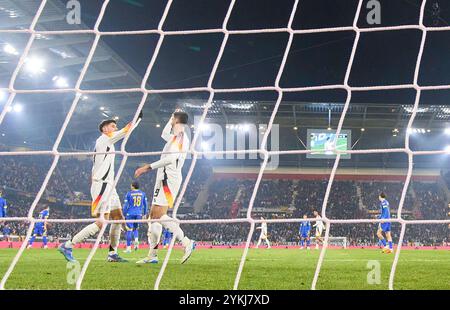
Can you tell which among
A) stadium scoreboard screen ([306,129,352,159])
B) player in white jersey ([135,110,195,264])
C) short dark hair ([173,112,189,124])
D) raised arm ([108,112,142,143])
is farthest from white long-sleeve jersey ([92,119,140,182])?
stadium scoreboard screen ([306,129,352,159])

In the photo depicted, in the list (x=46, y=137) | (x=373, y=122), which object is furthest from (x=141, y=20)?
(x=373, y=122)

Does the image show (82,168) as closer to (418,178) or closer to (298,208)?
(298,208)

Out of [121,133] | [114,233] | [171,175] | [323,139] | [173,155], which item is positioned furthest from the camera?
[323,139]

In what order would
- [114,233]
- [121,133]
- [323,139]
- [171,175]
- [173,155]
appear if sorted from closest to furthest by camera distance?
[121,133] < [173,155] < [171,175] < [114,233] < [323,139]

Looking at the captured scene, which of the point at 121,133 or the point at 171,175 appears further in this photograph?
the point at 171,175

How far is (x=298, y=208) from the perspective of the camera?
27.6 m

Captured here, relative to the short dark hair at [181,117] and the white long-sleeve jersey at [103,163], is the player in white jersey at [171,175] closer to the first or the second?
the short dark hair at [181,117]

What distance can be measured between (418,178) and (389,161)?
1.78 metres

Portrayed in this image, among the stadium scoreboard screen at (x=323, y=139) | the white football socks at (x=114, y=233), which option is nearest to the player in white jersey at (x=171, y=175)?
the white football socks at (x=114, y=233)

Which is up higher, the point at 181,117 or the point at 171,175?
the point at 181,117

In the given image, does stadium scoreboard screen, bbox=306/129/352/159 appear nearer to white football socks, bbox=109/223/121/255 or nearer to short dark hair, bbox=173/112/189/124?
white football socks, bbox=109/223/121/255

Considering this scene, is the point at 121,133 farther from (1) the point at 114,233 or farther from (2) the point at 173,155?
(1) the point at 114,233

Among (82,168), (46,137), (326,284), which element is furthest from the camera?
(82,168)

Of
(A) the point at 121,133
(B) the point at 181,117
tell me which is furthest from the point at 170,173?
(A) the point at 121,133
